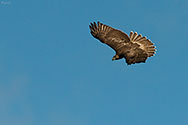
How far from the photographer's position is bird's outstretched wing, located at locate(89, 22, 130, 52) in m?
28.3

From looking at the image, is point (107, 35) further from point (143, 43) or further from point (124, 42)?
point (143, 43)

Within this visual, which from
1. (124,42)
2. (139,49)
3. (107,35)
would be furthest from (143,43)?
(107,35)

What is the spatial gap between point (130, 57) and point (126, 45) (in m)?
0.92

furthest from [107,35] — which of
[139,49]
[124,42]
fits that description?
[139,49]

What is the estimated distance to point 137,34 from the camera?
91.8 feet

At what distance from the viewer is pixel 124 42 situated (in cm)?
2850

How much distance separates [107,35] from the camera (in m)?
28.5

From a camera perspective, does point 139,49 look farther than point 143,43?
Yes

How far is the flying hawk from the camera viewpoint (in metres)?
28.1

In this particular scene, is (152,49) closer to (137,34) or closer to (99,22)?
(137,34)

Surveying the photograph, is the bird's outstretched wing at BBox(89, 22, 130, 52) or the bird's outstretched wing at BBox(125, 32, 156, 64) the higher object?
the bird's outstretched wing at BBox(89, 22, 130, 52)

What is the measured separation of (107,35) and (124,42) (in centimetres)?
108

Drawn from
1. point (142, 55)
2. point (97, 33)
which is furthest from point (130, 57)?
point (97, 33)

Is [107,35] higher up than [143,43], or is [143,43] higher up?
[107,35]
